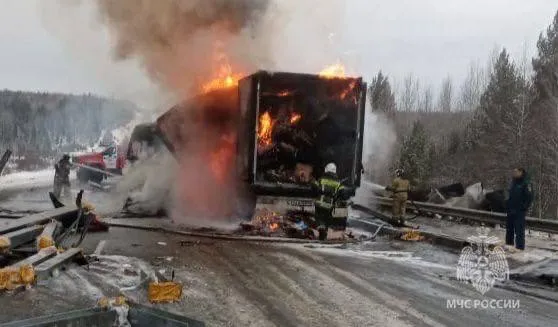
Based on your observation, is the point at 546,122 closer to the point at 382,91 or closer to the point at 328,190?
the point at 382,91

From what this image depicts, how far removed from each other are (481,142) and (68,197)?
1283 inches

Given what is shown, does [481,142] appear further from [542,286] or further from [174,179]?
[542,286]

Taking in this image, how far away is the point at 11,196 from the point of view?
1847 centimetres

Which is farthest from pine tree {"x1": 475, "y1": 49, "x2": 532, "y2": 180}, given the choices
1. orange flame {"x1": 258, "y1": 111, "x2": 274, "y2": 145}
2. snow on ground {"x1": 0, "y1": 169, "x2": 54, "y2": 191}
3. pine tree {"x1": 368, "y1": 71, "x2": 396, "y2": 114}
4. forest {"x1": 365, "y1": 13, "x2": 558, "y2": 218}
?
orange flame {"x1": 258, "y1": 111, "x2": 274, "y2": 145}

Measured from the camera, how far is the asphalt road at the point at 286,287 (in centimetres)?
520

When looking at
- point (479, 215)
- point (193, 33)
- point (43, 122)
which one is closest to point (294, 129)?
→ point (193, 33)

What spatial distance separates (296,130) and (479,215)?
19.2ft

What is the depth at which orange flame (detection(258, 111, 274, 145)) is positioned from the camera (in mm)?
10560

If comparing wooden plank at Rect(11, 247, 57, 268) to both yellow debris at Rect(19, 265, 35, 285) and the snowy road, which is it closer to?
yellow debris at Rect(19, 265, 35, 285)

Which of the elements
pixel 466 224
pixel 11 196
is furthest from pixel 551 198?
pixel 11 196

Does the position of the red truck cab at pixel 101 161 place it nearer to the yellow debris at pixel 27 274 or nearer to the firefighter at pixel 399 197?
the firefighter at pixel 399 197

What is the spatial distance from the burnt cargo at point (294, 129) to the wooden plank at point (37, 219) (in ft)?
10.7

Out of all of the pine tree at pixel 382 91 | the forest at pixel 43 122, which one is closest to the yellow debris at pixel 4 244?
the pine tree at pixel 382 91

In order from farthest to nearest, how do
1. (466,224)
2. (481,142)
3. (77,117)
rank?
1. (77,117)
2. (481,142)
3. (466,224)
